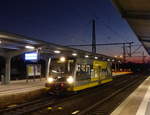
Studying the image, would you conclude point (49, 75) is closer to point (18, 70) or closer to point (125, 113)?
point (125, 113)

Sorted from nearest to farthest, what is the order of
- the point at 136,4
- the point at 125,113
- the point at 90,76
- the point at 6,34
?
the point at 125,113 < the point at 136,4 < the point at 6,34 < the point at 90,76

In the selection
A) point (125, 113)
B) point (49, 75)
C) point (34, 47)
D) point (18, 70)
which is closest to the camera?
point (125, 113)

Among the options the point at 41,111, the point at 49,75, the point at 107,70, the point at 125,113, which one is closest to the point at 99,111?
the point at 125,113

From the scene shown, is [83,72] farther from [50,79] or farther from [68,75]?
[50,79]

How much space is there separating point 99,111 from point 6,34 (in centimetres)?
824

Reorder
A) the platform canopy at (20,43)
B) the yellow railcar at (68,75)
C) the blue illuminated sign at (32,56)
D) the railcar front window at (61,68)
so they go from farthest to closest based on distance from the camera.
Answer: the blue illuminated sign at (32,56)
the platform canopy at (20,43)
the railcar front window at (61,68)
the yellow railcar at (68,75)

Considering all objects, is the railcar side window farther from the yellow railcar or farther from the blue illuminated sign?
the blue illuminated sign

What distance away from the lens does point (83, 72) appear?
61.0 feet

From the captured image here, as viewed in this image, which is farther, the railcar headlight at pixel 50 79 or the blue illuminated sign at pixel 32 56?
the blue illuminated sign at pixel 32 56

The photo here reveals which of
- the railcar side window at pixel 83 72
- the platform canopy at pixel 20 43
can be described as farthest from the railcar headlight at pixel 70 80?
the platform canopy at pixel 20 43

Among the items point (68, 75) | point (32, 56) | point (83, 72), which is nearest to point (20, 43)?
point (32, 56)

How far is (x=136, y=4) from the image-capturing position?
1189 centimetres

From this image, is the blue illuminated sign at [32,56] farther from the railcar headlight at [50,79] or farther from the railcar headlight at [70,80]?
the railcar headlight at [70,80]

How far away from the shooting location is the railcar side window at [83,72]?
17609mm
